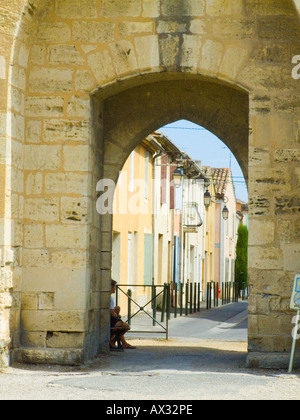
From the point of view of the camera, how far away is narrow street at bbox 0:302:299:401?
23.4ft

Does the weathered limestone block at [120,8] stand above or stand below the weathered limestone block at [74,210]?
above

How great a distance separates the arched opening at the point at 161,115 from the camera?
11.0m

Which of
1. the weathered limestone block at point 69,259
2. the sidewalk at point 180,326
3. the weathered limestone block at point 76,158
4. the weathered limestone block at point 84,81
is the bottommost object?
the sidewalk at point 180,326

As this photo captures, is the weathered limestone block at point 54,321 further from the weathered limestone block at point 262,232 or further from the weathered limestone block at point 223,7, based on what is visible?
the weathered limestone block at point 223,7

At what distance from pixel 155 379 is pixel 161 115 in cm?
440

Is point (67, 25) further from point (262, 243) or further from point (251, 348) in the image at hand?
point (251, 348)

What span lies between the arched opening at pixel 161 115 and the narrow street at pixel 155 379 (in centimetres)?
122

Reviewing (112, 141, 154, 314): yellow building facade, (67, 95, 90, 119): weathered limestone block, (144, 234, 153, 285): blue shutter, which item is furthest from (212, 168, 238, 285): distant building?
(67, 95, 90, 119): weathered limestone block

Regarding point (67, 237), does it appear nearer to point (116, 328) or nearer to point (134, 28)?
point (134, 28)

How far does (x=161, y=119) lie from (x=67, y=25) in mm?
2422

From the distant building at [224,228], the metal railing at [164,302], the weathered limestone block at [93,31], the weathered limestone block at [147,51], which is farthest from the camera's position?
the distant building at [224,228]

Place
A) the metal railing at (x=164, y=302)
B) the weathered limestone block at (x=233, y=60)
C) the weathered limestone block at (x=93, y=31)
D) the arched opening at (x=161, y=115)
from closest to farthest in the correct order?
the weathered limestone block at (x=233, y=60), the weathered limestone block at (x=93, y=31), the arched opening at (x=161, y=115), the metal railing at (x=164, y=302)

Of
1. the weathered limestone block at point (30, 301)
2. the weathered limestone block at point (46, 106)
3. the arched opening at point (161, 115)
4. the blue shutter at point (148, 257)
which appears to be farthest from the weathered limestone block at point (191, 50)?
the blue shutter at point (148, 257)

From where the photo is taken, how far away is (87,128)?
9.49 meters
